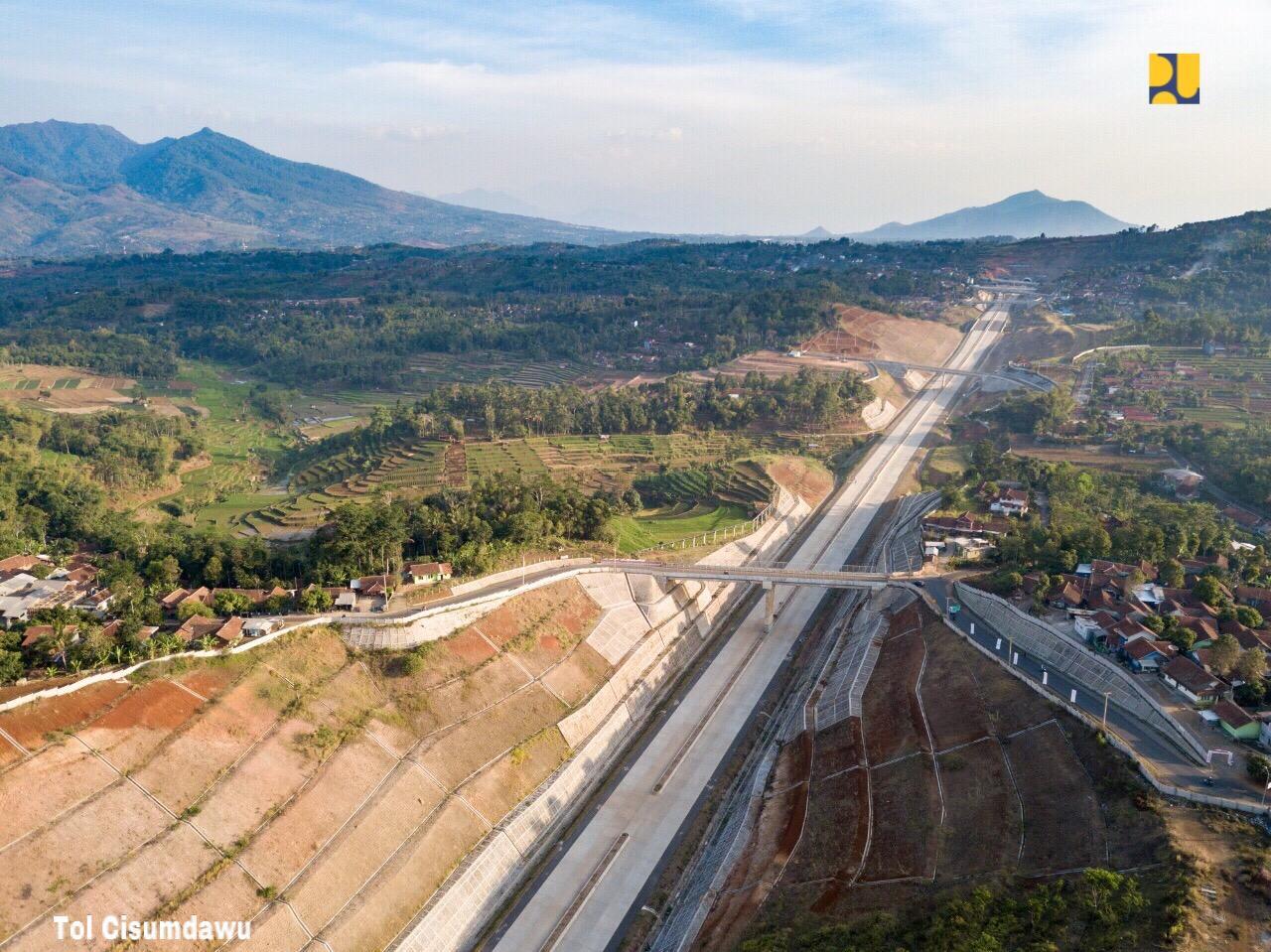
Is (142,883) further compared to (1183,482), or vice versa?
(1183,482)

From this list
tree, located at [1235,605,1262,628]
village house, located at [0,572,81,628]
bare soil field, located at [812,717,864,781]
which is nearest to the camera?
bare soil field, located at [812,717,864,781]

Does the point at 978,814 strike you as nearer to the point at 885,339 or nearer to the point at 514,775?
the point at 514,775

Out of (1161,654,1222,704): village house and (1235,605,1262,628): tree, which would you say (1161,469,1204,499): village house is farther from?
(1161,654,1222,704): village house

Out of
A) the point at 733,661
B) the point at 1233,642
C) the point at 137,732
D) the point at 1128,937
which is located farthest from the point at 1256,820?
the point at 137,732

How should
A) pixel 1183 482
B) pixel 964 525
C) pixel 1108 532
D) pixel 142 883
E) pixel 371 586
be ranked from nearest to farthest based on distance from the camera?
pixel 142 883 < pixel 371 586 < pixel 1108 532 < pixel 964 525 < pixel 1183 482

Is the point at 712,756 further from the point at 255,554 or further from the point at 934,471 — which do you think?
the point at 934,471

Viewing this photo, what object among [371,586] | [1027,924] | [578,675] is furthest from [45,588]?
[1027,924]

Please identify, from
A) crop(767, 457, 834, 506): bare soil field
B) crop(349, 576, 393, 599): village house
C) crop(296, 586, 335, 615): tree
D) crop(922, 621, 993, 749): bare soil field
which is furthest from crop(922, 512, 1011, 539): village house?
crop(296, 586, 335, 615): tree
